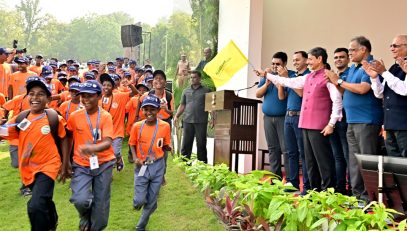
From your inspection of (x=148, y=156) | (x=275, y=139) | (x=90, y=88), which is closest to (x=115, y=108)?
(x=148, y=156)

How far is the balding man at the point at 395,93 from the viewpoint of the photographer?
546 cm

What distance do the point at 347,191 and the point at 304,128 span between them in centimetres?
95

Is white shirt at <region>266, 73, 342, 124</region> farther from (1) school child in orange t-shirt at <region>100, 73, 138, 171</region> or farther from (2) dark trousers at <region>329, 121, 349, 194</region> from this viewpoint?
(1) school child in orange t-shirt at <region>100, 73, 138, 171</region>

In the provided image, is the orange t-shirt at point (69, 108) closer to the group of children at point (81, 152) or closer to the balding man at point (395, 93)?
the group of children at point (81, 152)

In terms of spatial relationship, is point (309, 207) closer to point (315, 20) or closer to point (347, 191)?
point (347, 191)

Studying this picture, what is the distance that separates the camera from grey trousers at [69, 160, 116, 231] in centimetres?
590

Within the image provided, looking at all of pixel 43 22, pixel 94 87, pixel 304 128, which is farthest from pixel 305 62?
pixel 43 22

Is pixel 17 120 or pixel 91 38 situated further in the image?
pixel 91 38

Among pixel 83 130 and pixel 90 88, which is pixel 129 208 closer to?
pixel 83 130

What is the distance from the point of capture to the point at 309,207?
179 inches

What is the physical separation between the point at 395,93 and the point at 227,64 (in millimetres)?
3186

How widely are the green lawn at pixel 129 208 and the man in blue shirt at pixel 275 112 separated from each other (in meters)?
1.24

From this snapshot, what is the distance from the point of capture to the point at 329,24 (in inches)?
438

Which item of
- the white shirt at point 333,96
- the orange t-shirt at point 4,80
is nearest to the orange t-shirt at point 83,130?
the white shirt at point 333,96
